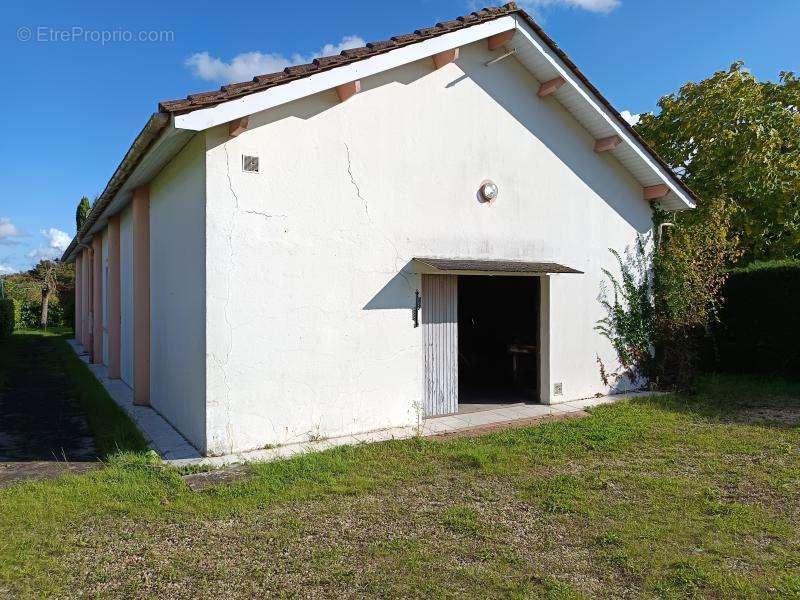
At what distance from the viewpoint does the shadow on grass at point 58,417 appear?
7.86 m

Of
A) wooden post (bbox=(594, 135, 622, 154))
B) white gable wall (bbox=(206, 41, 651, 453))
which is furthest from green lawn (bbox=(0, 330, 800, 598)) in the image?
wooden post (bbox=(594, 135, 622, 154))

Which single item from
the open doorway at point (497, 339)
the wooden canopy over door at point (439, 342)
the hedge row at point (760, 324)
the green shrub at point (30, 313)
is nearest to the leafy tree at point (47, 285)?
the green shrub at point (30, 313)

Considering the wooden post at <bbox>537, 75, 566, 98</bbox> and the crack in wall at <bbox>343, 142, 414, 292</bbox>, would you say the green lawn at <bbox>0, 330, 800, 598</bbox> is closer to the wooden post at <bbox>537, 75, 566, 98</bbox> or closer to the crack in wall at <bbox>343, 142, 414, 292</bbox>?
the crack in wall at <bbox>343, 142, 414, 292</bbox>

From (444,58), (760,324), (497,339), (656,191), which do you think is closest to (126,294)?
(444,58)

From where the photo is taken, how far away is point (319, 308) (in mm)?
8203

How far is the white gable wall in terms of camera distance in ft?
24.8

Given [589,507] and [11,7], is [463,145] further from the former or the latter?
[11,7]

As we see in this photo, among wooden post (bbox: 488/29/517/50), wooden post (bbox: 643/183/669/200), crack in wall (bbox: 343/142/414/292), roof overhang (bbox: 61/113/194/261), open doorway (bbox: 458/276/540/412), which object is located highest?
wooden post (bbox: 488/29/517/50)

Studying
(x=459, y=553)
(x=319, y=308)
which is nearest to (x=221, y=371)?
(x=319, y=308)

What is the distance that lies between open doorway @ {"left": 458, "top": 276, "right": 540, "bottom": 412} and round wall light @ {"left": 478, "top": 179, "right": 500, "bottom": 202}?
2.63 m

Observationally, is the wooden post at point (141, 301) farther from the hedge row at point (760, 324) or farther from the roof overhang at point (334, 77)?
the hedge row at point (760, 324)

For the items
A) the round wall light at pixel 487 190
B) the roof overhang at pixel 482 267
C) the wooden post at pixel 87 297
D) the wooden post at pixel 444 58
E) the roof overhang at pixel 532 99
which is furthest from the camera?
the wooden post at pixel 87 297

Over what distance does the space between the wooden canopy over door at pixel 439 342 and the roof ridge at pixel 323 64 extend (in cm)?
385

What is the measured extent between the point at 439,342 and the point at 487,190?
→ 115 inches
